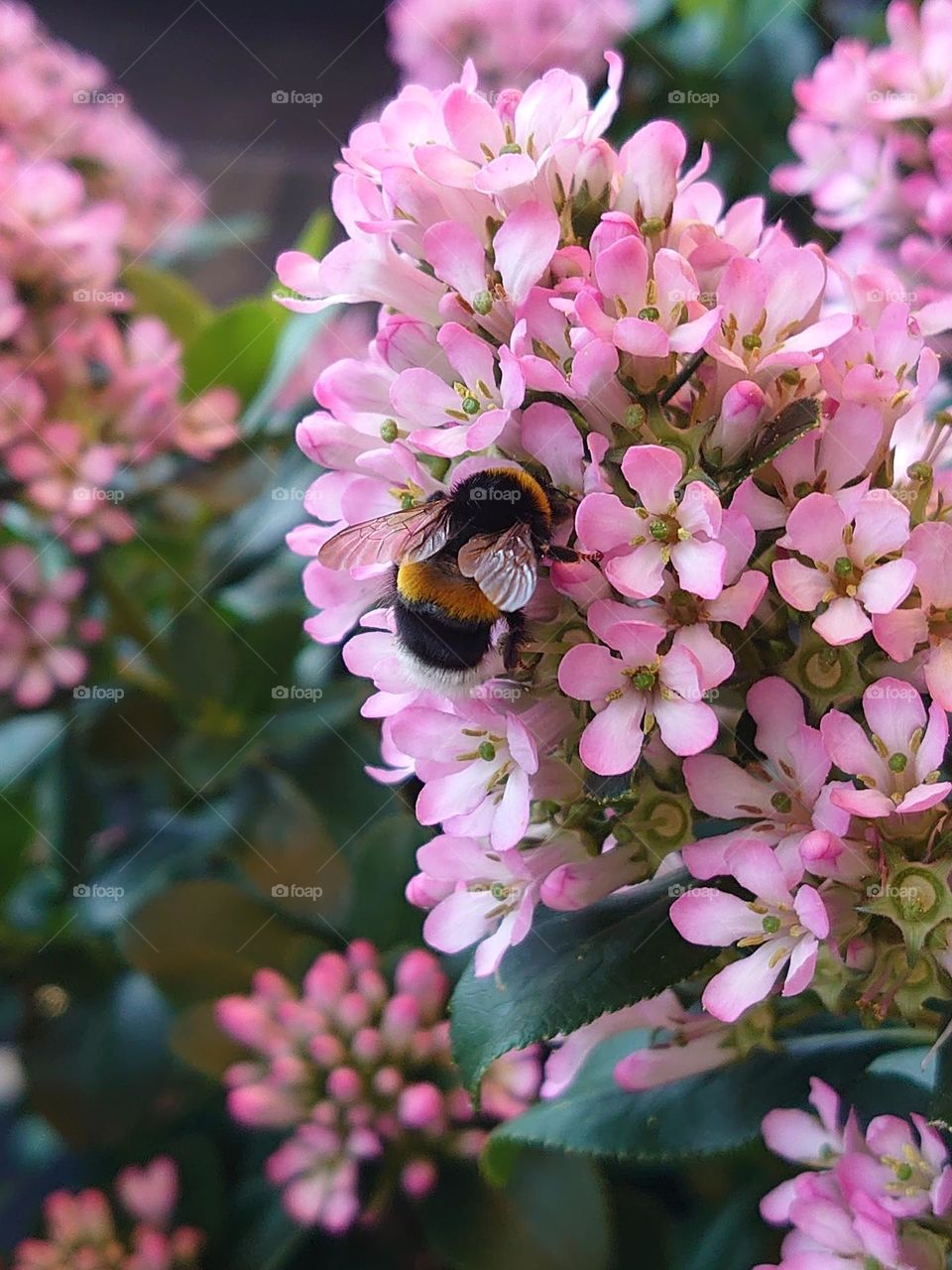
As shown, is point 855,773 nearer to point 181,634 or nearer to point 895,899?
point 895,899

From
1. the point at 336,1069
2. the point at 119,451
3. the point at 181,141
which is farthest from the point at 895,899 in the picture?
the point at 181,141

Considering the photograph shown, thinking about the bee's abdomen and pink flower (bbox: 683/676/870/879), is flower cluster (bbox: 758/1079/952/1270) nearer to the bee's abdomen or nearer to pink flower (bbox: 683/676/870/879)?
pink flower (bbox: 683/676/870/879)

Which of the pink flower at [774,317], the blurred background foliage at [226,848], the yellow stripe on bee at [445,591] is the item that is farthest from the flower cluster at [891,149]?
the yellow stripe on bee at [445,591]

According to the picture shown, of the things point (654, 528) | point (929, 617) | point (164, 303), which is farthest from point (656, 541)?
point (164, 303)

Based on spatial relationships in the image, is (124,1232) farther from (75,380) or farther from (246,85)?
(246,85)

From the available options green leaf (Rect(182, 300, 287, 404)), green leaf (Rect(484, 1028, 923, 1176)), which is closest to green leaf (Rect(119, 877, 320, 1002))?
green leaf (Rect(484, 1028, 923, 1176))

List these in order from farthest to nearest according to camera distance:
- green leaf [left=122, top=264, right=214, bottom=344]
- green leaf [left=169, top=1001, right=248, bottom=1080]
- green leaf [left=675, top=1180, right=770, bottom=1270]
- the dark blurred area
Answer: the dark blurred area, green leaf [left=122, top=264, right=214, bottom=344], green leaf [left=169, top=1001, right=248, bottom=1080], green leaf [left=675, top=1180, right=770, bottom=1270]
